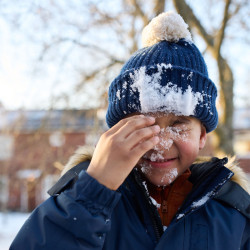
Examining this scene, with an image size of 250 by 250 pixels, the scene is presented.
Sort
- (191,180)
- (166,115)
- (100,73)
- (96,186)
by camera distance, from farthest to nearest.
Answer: (100,73)
(191,180)
(166,115)
(96,186)

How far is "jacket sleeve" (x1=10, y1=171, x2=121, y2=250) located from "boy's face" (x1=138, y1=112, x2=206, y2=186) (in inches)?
12.3

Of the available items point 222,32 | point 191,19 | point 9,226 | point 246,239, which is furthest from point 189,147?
point 9,226

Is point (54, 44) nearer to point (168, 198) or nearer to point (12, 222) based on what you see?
point (168, 198)

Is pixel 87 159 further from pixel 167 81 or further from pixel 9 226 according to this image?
pixel 9 226

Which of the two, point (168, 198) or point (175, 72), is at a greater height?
point (175, 72)

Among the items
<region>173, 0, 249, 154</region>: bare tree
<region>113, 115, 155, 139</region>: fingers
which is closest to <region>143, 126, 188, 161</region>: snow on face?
<region>113, 115, 155, 139</region>: fingers

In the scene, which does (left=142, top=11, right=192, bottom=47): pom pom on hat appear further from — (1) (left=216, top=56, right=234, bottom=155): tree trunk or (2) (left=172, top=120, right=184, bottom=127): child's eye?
(1) (left=216, top=56, right=234, bottom=155): tree trunk

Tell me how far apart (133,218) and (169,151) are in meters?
0.32

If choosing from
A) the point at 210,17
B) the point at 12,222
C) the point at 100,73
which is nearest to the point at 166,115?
the point at 210,17

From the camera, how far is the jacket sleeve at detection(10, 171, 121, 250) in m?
0.99

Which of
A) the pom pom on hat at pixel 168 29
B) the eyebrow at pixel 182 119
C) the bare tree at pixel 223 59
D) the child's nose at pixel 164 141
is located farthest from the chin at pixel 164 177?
the bare tree at pixel 223 59

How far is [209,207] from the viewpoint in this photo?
1358 millimetres

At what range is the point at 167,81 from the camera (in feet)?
4.42

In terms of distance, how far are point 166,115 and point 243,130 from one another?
65.7 feet
